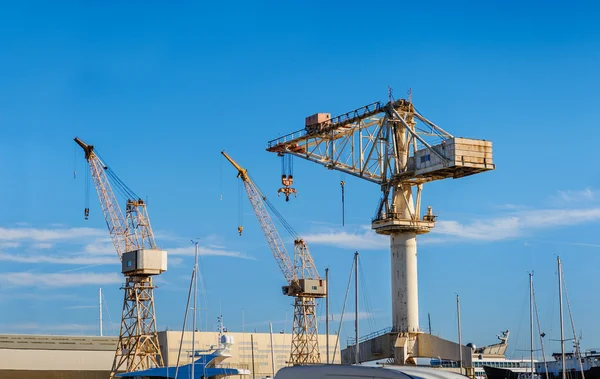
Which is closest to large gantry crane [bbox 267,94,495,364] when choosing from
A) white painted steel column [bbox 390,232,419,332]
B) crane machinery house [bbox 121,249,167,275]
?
white painted steel column [bbox 390,232,419,332]

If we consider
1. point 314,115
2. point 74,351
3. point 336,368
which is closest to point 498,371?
point 314,115

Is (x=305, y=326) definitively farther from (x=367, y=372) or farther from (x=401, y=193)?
(x=367, y=372)

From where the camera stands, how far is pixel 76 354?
14325 centimetres

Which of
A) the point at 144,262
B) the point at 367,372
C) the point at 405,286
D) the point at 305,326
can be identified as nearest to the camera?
the point at 367,372

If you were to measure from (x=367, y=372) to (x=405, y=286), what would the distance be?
57.1 m

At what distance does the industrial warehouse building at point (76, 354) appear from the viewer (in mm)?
136625

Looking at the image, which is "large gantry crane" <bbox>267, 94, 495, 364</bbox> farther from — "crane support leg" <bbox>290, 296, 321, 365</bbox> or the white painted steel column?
"crane support leg" <bbox>290, 296, 321, 365</bbox>

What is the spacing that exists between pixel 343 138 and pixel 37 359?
75.8 m

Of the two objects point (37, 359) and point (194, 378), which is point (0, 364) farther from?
point (194, 378)

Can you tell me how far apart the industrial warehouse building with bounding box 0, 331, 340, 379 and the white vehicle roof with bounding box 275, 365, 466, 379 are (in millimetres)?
107402

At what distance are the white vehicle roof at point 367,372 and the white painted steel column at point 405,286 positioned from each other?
179ft

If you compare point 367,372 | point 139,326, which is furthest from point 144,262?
point 367,372

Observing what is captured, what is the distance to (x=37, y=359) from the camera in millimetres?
138125

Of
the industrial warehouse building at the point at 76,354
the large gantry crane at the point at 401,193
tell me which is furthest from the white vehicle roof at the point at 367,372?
the industrial warehouse building at the point at 76,354
